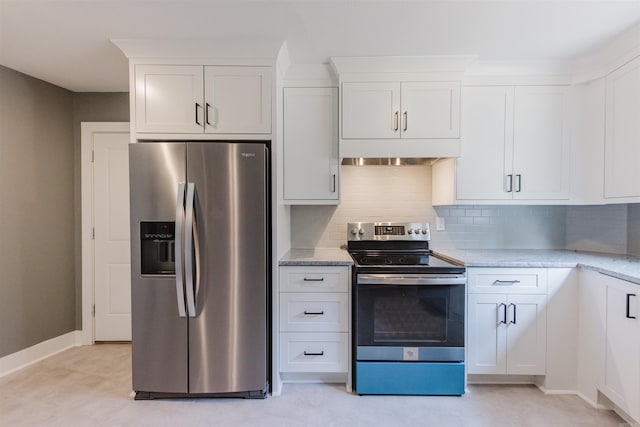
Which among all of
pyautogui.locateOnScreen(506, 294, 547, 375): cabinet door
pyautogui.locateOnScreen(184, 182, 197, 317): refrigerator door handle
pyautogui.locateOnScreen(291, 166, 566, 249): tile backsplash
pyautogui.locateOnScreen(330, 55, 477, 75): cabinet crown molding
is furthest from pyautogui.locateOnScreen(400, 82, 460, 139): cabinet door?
pyautogui.locateOnScreen(184, 182, 197, 317): refrigerator door handle

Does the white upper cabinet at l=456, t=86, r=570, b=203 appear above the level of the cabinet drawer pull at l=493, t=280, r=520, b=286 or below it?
above

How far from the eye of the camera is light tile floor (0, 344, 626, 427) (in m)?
1.85

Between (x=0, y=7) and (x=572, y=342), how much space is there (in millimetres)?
3973

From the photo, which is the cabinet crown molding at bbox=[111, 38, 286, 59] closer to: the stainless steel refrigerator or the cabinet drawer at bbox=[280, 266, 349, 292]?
the stainless steel refrigerator

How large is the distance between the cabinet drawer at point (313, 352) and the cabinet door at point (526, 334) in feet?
3.65

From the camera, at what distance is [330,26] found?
1.90 m

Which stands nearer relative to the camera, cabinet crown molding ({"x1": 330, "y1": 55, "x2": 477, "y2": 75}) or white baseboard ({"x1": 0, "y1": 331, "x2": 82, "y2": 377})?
cabinet crown molding ({"x1": 330, "y1": 55, "x2": 477, "y2": 75})

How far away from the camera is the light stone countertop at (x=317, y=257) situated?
216cm

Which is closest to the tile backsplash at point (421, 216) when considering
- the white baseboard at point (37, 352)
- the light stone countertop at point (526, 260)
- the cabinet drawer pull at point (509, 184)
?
the light stone countertop at point (526, 260)

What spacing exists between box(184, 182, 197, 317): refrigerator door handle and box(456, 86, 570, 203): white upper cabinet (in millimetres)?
1923

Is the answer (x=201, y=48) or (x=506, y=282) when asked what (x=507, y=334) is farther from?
(x=201, y=48)

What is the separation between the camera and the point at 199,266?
6.40 ft

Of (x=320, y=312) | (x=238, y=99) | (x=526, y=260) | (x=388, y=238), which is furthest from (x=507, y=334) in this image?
(x=238, y=99)

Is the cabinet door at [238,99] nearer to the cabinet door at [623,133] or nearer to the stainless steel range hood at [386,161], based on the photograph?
the stainless steel range hood at [386,161]
